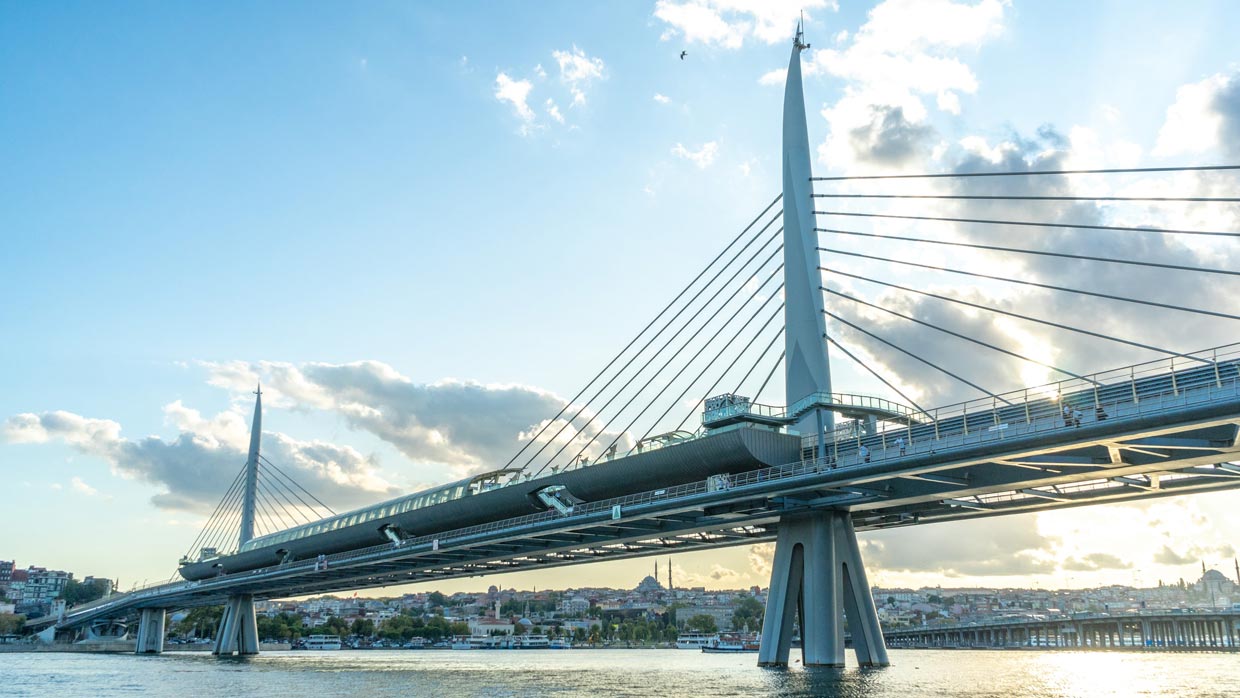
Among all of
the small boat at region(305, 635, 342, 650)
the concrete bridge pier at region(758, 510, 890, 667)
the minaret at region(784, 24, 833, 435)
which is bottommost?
the small boat at region(305, 635, 342, 650)

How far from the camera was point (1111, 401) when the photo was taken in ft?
118

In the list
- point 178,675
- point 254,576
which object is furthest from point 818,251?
point 254,576

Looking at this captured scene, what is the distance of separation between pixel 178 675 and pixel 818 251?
56.4 m

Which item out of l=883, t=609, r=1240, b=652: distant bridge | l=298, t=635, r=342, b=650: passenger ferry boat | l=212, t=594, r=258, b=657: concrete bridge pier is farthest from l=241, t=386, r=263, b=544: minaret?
l=883, t=609, r=1240, b=652: distant bridge

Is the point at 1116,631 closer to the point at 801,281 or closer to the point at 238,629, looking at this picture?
the point at 238,629

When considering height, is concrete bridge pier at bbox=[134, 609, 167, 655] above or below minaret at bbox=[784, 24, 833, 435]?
below

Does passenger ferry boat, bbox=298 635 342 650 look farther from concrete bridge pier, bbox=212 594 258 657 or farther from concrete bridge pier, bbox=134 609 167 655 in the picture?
concrete bridge pier, bbox=212 594 258 657

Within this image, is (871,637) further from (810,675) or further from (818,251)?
Answer: (818,251)

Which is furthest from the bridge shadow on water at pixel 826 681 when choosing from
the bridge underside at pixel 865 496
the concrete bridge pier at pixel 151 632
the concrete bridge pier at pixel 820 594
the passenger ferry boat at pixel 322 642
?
the passenger ferry boat at pixel 322 642

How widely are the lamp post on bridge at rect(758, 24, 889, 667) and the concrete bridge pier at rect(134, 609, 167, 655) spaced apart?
116451 mm

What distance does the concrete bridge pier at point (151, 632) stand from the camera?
137 metres

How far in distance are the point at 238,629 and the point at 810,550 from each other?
3633 inches

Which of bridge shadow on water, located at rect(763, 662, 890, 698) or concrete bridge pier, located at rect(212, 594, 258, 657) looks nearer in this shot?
bridge shadow on water, located at rect(763, 662, 890, 698)

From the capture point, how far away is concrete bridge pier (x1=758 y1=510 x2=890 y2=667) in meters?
50.8
